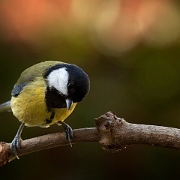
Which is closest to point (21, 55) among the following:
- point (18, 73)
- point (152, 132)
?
point (18, 73)

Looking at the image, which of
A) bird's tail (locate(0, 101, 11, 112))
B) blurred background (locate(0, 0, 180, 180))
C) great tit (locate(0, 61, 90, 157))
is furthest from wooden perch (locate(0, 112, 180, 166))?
blurred background (locate(0, 0, 180, 180))

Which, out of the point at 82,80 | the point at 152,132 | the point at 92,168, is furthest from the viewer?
the point at 92,168

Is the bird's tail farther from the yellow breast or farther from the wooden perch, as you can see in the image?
the wooden perch

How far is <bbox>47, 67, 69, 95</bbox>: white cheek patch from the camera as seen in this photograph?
1.01m

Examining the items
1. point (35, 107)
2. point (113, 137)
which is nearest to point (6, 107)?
point (35, 107)

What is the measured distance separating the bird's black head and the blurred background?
0.45 metres

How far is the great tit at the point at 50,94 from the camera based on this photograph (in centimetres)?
98

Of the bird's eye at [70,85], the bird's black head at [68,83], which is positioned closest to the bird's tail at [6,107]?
the bird's black head at [68,83]

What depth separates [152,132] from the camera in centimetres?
79

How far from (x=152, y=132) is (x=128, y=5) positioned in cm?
84

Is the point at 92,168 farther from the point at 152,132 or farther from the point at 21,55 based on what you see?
the point at 152,132

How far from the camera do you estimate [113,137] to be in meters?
0.84

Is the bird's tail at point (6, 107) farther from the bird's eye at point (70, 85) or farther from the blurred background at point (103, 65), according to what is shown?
the bird's eye at point (70, 85)

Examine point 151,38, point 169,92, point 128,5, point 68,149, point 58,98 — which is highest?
point 128,5
